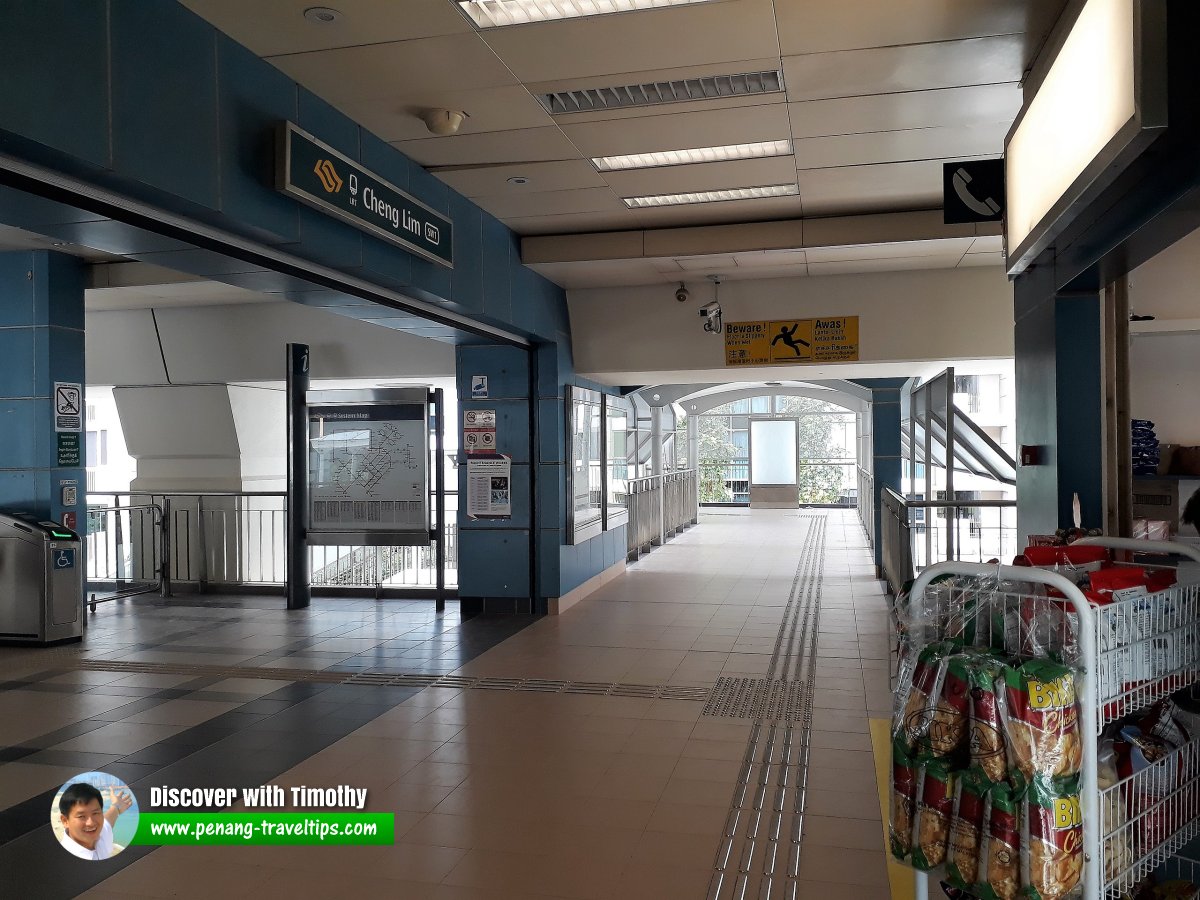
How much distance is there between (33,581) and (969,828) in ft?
22.3

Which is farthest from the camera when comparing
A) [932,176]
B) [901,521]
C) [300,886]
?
[901,521]

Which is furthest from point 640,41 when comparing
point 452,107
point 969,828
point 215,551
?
point 215,551

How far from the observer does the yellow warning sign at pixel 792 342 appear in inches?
321

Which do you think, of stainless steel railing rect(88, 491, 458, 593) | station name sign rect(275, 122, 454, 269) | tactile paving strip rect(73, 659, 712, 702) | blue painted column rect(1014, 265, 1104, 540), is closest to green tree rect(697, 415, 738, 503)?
stainless steel railing rect(88, 491, 458, 593)

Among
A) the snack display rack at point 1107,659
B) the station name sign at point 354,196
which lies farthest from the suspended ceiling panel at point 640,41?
the snack display rack at point 1107,659

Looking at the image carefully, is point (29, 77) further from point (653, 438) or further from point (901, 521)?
point (653, 438)

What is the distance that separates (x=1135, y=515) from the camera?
4.64 metres

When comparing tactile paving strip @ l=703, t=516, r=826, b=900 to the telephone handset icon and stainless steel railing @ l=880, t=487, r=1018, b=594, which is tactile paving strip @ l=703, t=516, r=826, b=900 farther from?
the telephone handset icon

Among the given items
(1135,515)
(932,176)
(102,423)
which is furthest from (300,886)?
(102,423)

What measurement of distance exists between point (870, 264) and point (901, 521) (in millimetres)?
2131

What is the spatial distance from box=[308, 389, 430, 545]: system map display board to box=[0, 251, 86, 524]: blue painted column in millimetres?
2038

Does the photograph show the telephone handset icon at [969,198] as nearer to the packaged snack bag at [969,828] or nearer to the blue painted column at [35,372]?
the packaged snack bag at [969,828]

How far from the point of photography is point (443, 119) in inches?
181

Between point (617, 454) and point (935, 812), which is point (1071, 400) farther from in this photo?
point (617, 454)
